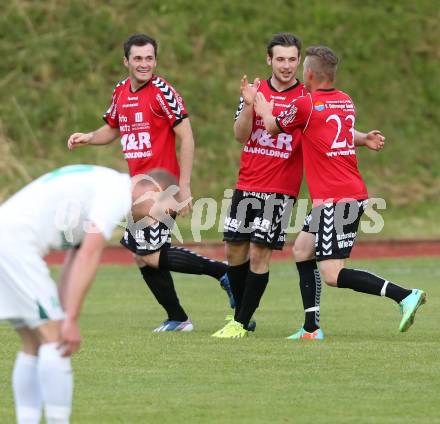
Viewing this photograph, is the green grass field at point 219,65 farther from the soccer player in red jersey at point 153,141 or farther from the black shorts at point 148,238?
the black shorts at point 148,238

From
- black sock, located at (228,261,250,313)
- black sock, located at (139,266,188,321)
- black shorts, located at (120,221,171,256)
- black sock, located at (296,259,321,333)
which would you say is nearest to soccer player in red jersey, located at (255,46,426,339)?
black sock, located at (296,259,321,333)

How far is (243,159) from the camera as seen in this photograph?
9.62 metres

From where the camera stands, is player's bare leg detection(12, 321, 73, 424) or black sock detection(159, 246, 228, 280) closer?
player's bare leg detection(12, 321, 73, 424)

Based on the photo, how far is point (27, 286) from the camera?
5375mm

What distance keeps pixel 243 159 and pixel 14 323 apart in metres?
4.25

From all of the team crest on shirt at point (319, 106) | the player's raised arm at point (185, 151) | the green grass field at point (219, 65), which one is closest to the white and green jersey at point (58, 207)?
the team crest on shirt at point (319, 106)

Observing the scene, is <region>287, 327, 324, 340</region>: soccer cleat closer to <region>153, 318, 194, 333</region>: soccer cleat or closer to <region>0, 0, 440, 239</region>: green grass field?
<region>153, 318, 194, 333</region>: soccer cleat

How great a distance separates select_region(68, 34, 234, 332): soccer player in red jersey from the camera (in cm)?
987

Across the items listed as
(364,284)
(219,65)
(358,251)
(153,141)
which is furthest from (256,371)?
(219,65)

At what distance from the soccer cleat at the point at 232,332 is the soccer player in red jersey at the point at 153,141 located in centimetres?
67

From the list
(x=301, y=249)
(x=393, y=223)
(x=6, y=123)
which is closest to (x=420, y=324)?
(x=301, y=249)

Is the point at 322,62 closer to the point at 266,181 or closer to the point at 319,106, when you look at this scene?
the point at 319,106

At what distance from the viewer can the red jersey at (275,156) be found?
943cm

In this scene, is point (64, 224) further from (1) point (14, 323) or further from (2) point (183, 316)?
(2) point (183, 316)
